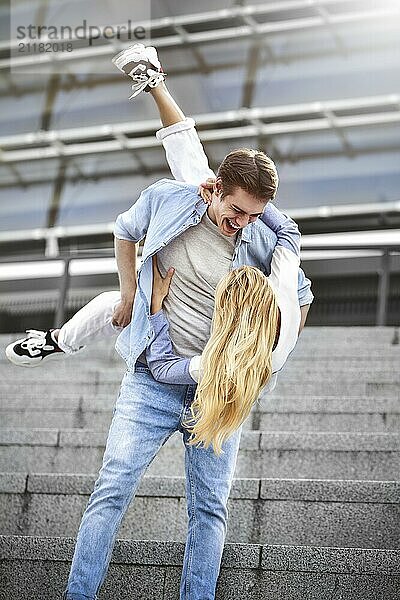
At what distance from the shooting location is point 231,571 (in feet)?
10.3

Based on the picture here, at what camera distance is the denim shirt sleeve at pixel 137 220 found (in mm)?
2902

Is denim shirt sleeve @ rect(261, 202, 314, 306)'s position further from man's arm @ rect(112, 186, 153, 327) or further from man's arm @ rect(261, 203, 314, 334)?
man's arm @ rect(112, 186, 153, 327)

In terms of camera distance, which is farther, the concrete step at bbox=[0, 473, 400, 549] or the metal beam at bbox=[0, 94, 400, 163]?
the metal beam at bbox=[0, 94, 400, 163]

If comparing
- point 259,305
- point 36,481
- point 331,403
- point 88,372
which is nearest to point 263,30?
point 88,372

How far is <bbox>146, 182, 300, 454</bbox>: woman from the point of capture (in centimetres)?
267

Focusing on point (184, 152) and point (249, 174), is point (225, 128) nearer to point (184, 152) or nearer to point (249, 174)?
point (184, 152)

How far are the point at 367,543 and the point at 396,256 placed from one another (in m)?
3.91

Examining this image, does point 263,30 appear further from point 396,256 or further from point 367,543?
point 367,543

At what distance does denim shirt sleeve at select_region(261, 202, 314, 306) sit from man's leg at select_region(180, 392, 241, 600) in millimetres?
410

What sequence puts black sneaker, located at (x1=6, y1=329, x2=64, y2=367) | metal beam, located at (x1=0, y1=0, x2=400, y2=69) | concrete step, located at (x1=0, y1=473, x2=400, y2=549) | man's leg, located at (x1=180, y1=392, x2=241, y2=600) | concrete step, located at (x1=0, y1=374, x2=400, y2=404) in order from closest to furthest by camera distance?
man's leg, located at (x1=180, y1=392, x2=241, y2=600) → black sneaker, located at (x1=6, y1=329, x2=64, y2=367) → concrete step, located at (x1=0, y1=473, x2=400, y2=549) → concrete step, located at (x1=0, y1=374, x2=400, y2=404) → metal beam, located at (x1=0, y1=0, x2=400, y2=69)

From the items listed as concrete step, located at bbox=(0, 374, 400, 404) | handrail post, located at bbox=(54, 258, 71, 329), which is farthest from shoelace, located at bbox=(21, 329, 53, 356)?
handrail post, located at bbox=(54, 258, 71, 329)

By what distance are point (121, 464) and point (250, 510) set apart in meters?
0.94

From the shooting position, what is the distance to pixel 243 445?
4.01 meters

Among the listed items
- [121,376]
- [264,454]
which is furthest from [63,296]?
[264,454]
